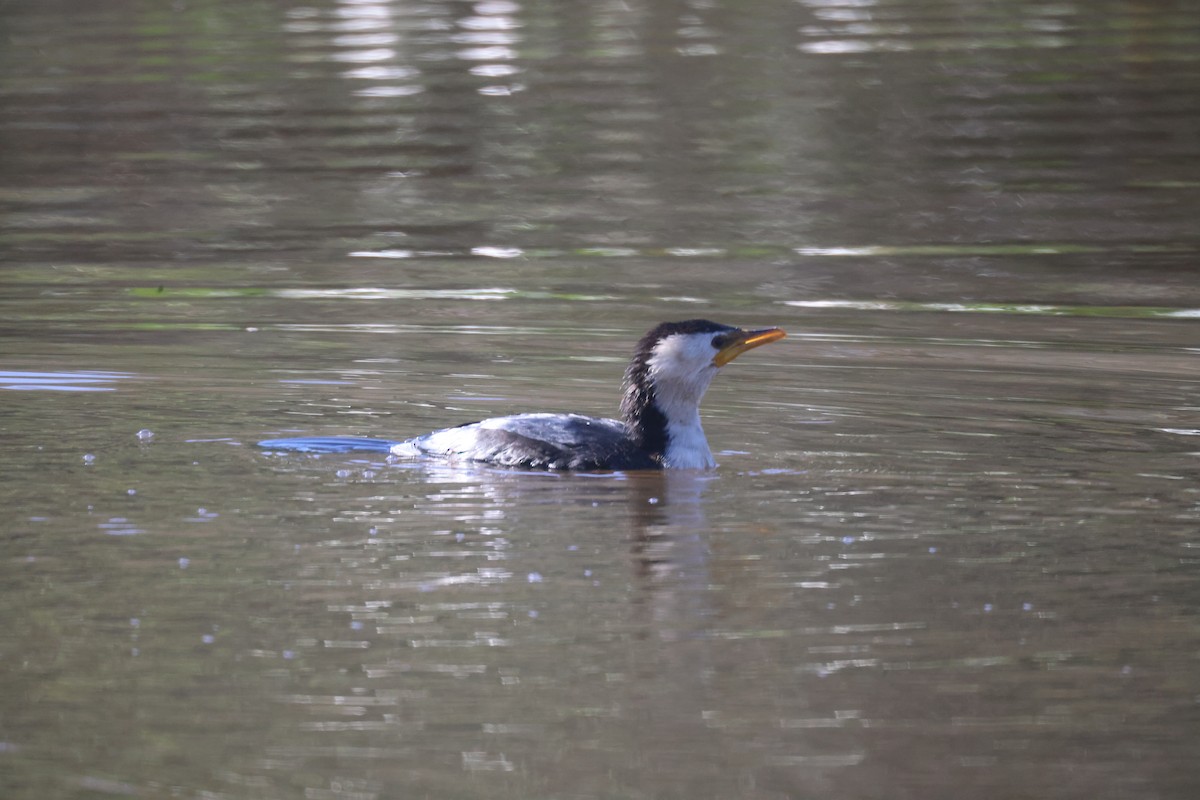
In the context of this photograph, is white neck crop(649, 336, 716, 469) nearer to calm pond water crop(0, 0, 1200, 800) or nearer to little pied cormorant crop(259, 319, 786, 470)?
little pied cormorant crop(259, 319, 786, 470)

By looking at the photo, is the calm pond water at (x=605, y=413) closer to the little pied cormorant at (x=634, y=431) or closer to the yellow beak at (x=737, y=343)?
the little pied cormorant at (x=634, y=431)

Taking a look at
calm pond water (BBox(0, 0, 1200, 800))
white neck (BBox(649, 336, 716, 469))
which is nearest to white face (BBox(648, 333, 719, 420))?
white neck (BBox(649, 336, 716, 469))

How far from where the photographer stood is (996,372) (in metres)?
13.2

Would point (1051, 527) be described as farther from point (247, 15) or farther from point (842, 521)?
point (247, 15)

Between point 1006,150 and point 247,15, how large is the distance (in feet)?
59.2

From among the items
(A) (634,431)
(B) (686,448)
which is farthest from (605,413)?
(B) (686,448)

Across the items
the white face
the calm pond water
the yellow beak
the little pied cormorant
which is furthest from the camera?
the yellow beak

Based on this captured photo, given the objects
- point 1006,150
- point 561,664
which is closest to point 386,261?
point 1006,150

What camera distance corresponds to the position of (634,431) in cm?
1031

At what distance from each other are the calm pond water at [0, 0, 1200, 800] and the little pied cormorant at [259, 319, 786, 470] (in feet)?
0.67

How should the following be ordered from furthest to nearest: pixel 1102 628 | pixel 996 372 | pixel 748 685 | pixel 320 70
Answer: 1. pixel 320 70
2. pixel 996 372
3. pixel 1102 628
4. pixel 748 685

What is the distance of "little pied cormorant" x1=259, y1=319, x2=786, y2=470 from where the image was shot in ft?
32.8

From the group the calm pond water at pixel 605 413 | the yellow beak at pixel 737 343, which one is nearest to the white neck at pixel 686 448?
the calm pond water at pixel 605 413

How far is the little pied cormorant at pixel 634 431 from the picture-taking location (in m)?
10.0
